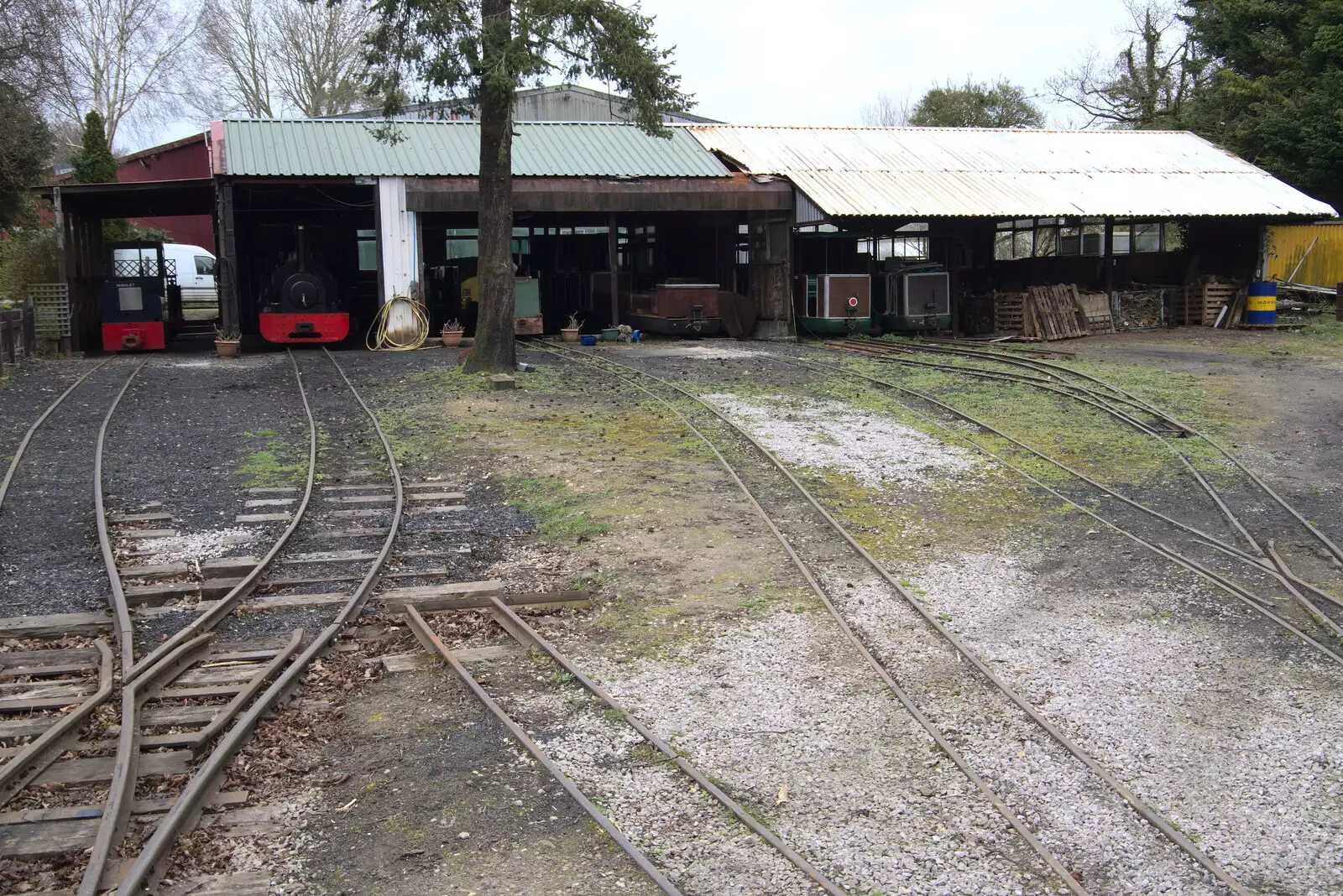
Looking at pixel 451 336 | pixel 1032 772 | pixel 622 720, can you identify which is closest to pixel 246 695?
pixel 622 720

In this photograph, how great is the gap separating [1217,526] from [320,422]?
9528 millimetres

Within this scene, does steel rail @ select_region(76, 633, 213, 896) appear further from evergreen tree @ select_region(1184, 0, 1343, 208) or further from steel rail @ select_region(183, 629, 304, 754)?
evergreen tree @ select_region(1184, 0, 1343, 208)

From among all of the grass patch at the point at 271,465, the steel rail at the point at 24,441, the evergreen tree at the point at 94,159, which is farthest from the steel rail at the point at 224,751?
the evergreen tree at the point at 94,159

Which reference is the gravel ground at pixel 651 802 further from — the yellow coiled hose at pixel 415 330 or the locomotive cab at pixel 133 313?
the locomotive cab at pixel 133 313

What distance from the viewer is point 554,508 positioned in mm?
9734

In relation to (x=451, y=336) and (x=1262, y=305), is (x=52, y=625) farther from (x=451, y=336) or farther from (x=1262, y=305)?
(x=1262, y=305)

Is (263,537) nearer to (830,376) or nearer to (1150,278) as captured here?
(830,376)

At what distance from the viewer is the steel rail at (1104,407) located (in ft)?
30.5

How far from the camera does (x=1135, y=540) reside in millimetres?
8719

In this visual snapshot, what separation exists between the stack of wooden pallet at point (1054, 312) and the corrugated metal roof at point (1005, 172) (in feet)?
5.25

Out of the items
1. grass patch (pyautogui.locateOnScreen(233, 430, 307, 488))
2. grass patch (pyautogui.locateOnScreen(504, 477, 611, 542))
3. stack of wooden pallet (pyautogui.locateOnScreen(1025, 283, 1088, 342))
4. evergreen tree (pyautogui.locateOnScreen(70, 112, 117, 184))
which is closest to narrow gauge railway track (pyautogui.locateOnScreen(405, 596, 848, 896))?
grass patch (pyautogui.locateOnScreen(504, 477, 611, 542))

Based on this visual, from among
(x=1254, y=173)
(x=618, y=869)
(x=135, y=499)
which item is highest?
(x=1254, y=173)

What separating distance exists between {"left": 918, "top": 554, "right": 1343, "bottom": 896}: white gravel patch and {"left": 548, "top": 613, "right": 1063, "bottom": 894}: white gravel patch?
0.83 m

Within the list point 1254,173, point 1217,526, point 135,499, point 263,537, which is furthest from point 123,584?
point 1254,173
